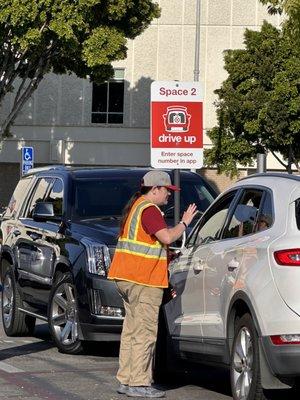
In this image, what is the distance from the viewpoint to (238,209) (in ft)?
31.4

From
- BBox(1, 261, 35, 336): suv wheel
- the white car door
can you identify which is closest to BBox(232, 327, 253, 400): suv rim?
the white car door

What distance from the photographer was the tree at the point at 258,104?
4247cm

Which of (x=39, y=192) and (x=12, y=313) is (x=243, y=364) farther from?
(x=12, y=313)

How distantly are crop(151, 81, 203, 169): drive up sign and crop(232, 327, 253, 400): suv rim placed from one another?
Answer: 432 centimetres

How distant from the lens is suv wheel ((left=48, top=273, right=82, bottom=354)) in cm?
1248

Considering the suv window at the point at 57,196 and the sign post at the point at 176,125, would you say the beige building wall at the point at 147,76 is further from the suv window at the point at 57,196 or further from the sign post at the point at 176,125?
the sign post at the point at 176,125

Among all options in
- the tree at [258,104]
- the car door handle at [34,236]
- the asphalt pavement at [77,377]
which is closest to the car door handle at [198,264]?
the asphalt pavement at [77,377]

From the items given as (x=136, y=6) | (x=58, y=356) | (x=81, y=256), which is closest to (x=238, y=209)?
(x=81, y=256)

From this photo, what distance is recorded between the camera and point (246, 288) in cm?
863

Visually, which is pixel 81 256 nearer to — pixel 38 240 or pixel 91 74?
pixel 38 240

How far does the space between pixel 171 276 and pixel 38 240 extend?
3587 millimetres

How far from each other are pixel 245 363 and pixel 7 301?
6.63 m

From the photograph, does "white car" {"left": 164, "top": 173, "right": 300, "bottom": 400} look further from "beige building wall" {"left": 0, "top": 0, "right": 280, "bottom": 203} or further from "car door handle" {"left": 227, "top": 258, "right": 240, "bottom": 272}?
"beige building wall" {"left": 0, "top": 0, "right": 280, "bottom": 203}

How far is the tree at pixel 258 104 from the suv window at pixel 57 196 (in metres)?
28.4
